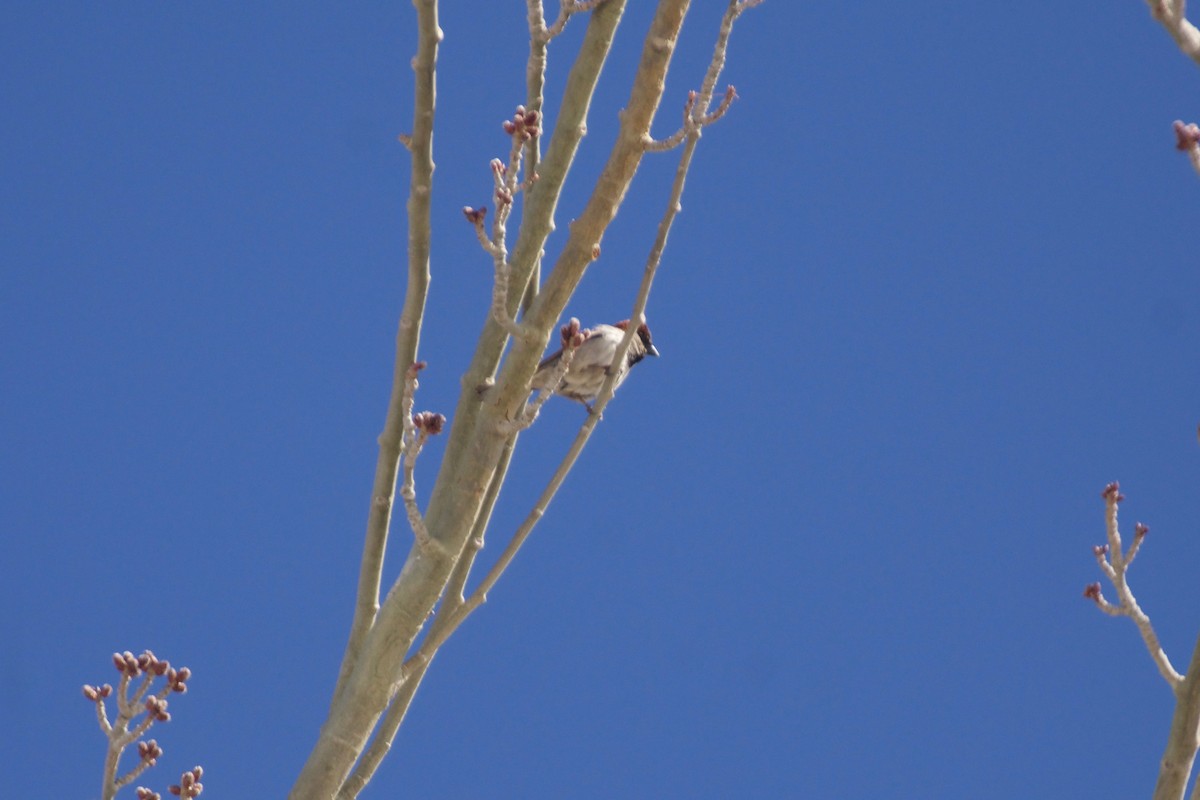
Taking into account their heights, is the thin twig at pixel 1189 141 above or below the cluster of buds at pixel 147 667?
above

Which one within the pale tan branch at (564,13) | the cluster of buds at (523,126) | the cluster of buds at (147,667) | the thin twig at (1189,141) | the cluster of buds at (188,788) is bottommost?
the cluster of buds at (188,788)

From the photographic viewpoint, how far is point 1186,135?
233 centimetres

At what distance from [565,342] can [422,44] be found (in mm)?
853

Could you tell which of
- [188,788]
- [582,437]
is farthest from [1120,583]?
[188,788]

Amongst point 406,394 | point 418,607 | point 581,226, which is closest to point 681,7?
point 581,226

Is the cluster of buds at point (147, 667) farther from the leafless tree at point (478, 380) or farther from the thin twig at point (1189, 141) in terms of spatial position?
the thin twig at point (1189, 141)

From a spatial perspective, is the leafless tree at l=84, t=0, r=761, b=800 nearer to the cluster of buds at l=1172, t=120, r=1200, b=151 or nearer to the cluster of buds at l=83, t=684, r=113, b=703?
the cluster of buds at l=83, t=684, r=113, b=703

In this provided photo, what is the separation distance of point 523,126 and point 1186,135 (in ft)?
4.53

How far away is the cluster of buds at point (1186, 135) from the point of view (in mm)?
2324

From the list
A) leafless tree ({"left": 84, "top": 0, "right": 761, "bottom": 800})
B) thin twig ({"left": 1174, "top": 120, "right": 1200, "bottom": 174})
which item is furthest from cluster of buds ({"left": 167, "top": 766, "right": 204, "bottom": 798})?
thin twig ({"left": 1174, "top": 120, "right": 1200, "bottom": 174})

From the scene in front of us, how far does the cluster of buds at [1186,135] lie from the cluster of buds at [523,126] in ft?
4.40

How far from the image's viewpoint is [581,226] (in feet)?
11.7

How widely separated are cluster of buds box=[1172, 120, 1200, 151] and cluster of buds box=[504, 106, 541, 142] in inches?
52.8

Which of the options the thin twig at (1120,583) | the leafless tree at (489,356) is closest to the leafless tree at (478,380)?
the leafless tree at (489,356)
